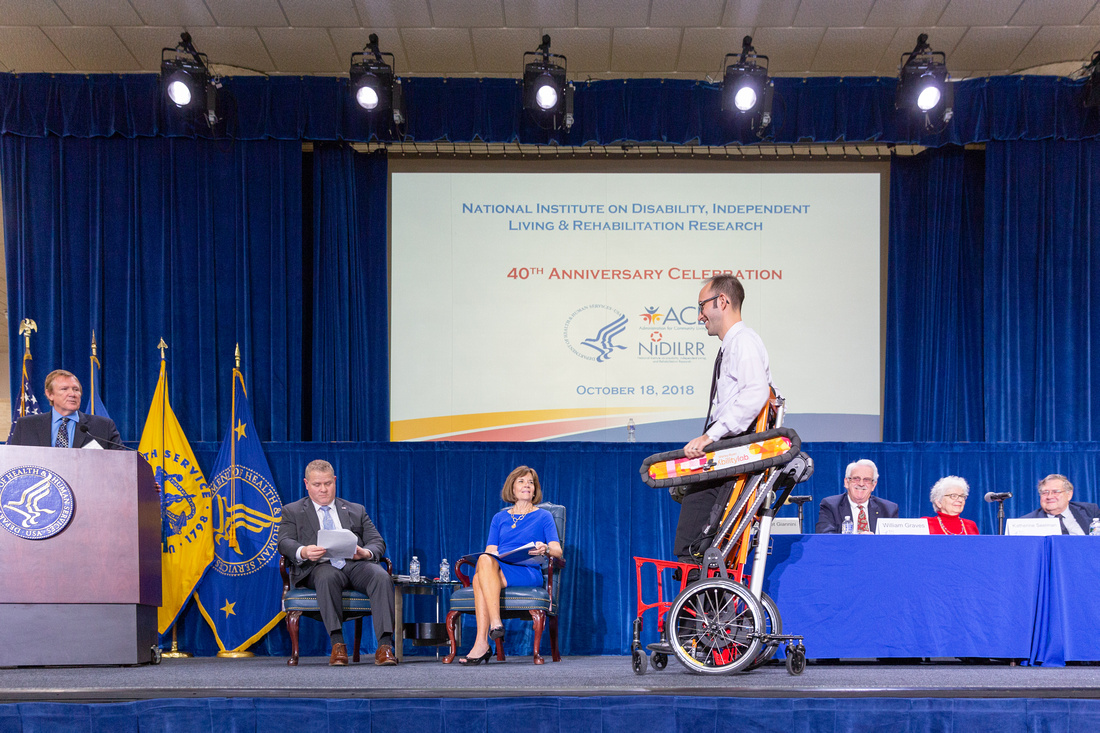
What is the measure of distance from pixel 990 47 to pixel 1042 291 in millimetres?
1613

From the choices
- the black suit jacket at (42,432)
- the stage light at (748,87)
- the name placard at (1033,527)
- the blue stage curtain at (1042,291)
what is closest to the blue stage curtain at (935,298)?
the blue stage curtain at (1042,291)

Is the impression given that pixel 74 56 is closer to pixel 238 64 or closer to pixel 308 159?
pixel 238 64

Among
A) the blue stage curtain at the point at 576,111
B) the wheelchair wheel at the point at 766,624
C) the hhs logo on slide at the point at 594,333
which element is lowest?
the wheelchair wheel at the point at 766,624

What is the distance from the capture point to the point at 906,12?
6270 mm

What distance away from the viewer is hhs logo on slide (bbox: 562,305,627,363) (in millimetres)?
6703

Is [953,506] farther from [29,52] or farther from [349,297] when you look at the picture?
[29,52]

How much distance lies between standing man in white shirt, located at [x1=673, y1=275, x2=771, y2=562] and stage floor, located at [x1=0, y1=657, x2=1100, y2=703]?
55cm

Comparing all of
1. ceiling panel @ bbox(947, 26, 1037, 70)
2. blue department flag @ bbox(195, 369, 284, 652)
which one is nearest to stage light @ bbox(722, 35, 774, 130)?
ceiling panel @ bbox(947, 26, 1037, 70)

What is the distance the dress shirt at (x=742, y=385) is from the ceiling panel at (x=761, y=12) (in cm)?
333

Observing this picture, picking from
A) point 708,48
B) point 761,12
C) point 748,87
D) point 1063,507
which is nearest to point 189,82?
point 708,48

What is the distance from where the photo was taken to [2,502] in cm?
427

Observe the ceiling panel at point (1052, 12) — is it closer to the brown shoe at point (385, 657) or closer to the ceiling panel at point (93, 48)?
the brown shoe at point (385, 657)

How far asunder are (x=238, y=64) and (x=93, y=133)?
1068mm

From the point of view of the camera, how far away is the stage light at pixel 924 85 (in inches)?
244
